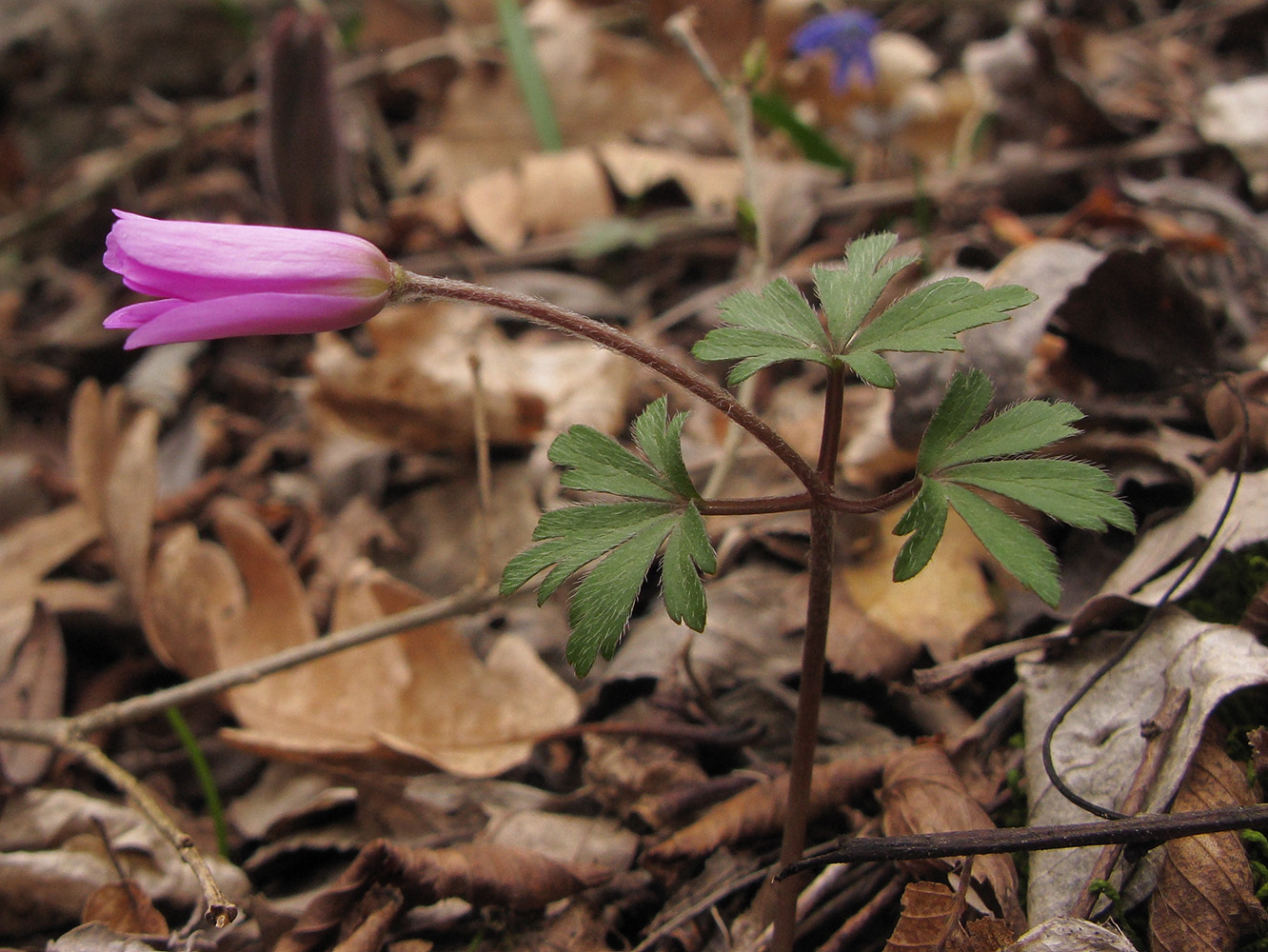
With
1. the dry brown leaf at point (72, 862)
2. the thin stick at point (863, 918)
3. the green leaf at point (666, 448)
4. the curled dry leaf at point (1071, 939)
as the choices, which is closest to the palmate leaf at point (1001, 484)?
the green leaf at point (666, 448)

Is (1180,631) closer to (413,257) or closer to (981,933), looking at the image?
(981,933)

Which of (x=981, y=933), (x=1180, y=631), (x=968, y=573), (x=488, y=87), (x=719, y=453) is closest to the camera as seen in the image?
(x=981, y=933)

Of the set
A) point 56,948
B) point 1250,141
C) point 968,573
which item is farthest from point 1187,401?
point 56,948

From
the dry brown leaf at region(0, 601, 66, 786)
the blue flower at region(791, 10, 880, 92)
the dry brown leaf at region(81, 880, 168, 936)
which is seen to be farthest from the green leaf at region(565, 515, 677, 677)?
the blue flower at region(791, 10, 880, 92)

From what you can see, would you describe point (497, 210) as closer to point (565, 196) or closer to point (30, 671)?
point (565, 196)

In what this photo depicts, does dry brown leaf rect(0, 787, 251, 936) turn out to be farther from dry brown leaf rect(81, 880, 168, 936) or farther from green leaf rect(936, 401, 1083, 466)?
green leaf rect(936, 401, 1083, 466)

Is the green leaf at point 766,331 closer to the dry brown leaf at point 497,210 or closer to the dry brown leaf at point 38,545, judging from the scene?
the dry brown leaf at point 38,545
